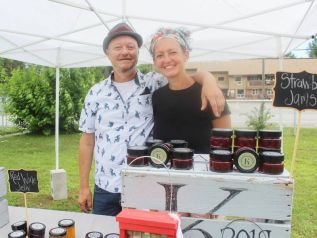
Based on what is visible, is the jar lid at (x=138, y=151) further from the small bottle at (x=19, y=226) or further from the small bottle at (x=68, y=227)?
the small bottle at (x=19, y=226)

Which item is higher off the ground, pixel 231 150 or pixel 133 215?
pixel 231 150

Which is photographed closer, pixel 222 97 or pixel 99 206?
pixel 222 97

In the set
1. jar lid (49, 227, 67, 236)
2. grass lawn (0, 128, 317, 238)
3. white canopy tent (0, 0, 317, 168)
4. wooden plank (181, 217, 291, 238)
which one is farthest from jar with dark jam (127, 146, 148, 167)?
grass lawn (0, 128, 317, 238)

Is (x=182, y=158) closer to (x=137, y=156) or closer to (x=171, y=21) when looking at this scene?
(x=137, y=156)

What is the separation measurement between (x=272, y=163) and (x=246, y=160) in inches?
3.2

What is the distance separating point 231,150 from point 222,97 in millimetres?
327

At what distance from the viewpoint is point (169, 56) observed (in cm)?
145

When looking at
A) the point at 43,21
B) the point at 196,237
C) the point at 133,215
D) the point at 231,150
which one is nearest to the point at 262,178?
the point at 231,150

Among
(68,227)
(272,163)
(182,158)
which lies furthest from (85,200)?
(272,163)

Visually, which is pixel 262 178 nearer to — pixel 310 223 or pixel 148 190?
pixel 148 190

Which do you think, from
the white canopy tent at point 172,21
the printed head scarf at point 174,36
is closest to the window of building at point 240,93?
the white canopy tent at point 172,21

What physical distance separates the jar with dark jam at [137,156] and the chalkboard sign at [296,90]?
0.51 meters

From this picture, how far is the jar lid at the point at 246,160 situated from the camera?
3.58 feet

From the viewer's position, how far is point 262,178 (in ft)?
3.50
